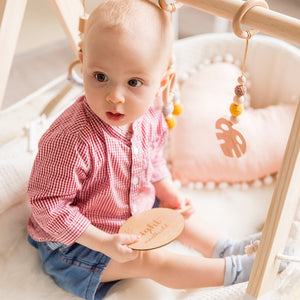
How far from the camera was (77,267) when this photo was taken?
914mm

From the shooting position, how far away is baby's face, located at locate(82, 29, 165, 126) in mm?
718

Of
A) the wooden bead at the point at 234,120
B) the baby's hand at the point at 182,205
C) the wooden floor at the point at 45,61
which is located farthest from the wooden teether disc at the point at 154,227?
the wooden floor at the point at 45,61

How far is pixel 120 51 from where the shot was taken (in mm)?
717

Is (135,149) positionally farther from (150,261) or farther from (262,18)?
(262,18)

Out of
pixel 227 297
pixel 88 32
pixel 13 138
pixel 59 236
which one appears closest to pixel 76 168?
pixel 59 236

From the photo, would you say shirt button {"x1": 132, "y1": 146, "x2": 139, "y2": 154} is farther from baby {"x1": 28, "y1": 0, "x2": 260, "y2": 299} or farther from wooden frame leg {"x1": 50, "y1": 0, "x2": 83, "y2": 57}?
wooden frame leg {"x1": 50, "y1": 0, "x2": 83, "y2": 57}

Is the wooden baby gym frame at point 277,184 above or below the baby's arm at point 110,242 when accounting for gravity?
above

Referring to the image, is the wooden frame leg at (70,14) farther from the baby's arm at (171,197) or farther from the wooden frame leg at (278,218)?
the wooden frame leg at (278,218)

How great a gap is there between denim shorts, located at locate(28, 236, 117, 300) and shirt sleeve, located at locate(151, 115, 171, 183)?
239 millimetres

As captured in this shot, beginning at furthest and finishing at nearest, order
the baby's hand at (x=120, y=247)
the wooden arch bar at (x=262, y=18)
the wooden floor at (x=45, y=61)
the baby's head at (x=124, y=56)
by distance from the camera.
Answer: the wooden floor at (x=45, y=61)
the baby's hand at (x=120, y=247)
the baby's head at (x=124, y=56)
the wooden arch bar at (x=262, y=18)

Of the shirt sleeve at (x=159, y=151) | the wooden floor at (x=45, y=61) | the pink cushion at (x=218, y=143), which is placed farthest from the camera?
the wooden floor at (x=45, y=61)

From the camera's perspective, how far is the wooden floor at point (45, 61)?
5.46ft

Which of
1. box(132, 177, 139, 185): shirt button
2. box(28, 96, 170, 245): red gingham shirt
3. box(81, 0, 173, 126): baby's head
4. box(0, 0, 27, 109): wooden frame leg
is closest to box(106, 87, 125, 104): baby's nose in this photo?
box(81, 0, 173, 126): baby's head

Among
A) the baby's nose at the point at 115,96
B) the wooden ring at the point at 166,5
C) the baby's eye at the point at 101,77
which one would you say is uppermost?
the wooden ring at the point at 166,5
